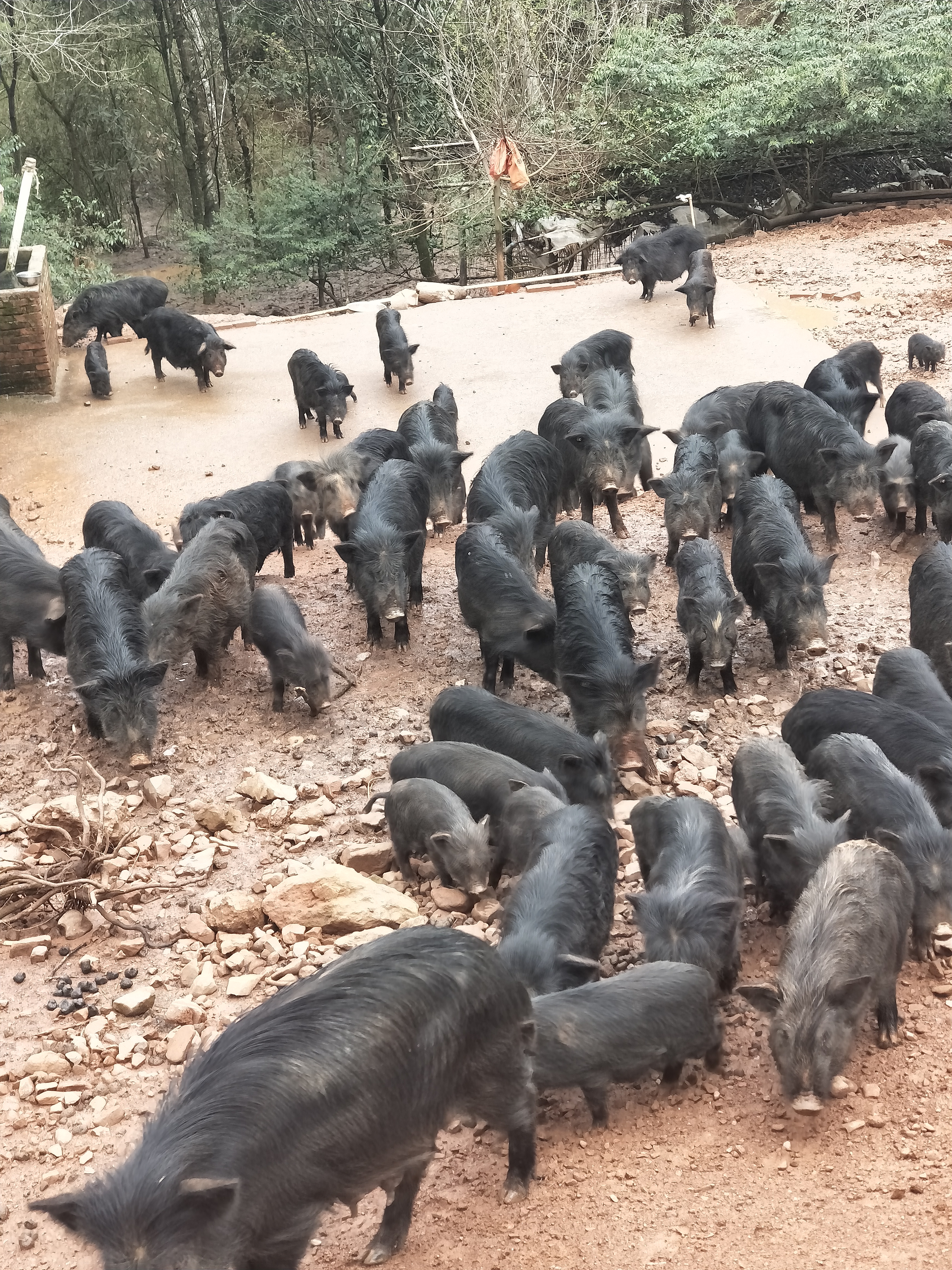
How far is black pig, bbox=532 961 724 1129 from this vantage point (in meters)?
4.16

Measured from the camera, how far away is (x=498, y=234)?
1806cm

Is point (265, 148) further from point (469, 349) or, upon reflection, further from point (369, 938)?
point (369, 938)

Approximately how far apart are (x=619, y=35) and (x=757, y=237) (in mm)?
3839

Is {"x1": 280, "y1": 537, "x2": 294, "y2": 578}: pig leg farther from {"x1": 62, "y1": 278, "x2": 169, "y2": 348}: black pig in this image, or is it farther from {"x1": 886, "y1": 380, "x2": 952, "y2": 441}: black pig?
{"x1": 62, "y1": 278, "x2": 169, "y2": 348}: black pig

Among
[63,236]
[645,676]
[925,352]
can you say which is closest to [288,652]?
[645,676]

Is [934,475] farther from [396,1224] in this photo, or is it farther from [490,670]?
[396,1224]

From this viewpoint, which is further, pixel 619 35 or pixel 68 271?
pixel 619 35

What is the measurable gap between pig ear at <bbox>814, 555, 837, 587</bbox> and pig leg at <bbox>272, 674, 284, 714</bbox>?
3.31 m

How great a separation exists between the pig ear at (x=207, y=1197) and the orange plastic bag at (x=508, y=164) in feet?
50.5

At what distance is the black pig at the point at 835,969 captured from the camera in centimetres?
417

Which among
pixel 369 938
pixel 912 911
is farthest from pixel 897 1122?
pixel 369 938

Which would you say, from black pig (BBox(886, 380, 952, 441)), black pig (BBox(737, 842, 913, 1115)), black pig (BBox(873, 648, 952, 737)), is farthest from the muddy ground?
black pig (BBox(886, 380, 952, 441))

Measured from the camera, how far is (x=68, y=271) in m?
17.6

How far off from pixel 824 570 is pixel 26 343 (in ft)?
30.3
